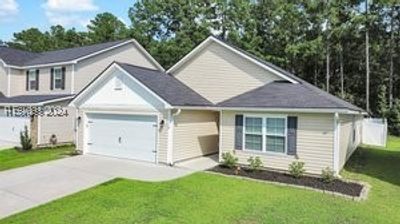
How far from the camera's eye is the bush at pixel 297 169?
499 inches

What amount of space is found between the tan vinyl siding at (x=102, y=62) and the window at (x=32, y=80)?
14.3ft

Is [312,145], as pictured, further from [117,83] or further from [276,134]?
[117,83]

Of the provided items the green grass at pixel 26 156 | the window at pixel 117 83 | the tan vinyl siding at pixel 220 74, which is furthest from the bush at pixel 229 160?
the green grass at pixel 26 156

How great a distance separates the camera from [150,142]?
15391mm

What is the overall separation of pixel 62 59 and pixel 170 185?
1773 cm

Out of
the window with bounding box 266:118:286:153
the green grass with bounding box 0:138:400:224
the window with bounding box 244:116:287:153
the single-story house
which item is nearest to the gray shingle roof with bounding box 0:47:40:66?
the single-story house

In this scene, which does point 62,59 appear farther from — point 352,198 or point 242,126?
point 352,198

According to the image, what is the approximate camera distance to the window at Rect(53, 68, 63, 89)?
81.5 ft

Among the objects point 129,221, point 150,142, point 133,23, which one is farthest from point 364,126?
point 133,23

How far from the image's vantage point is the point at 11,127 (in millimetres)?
22875

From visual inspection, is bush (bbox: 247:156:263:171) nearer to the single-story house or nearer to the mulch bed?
the mulch bed

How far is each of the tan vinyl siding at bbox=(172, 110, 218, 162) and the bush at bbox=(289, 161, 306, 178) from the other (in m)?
4.67

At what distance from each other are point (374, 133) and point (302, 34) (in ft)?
60.0

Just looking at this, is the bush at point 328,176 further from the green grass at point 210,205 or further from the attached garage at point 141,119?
the attached garage at point 141,119
